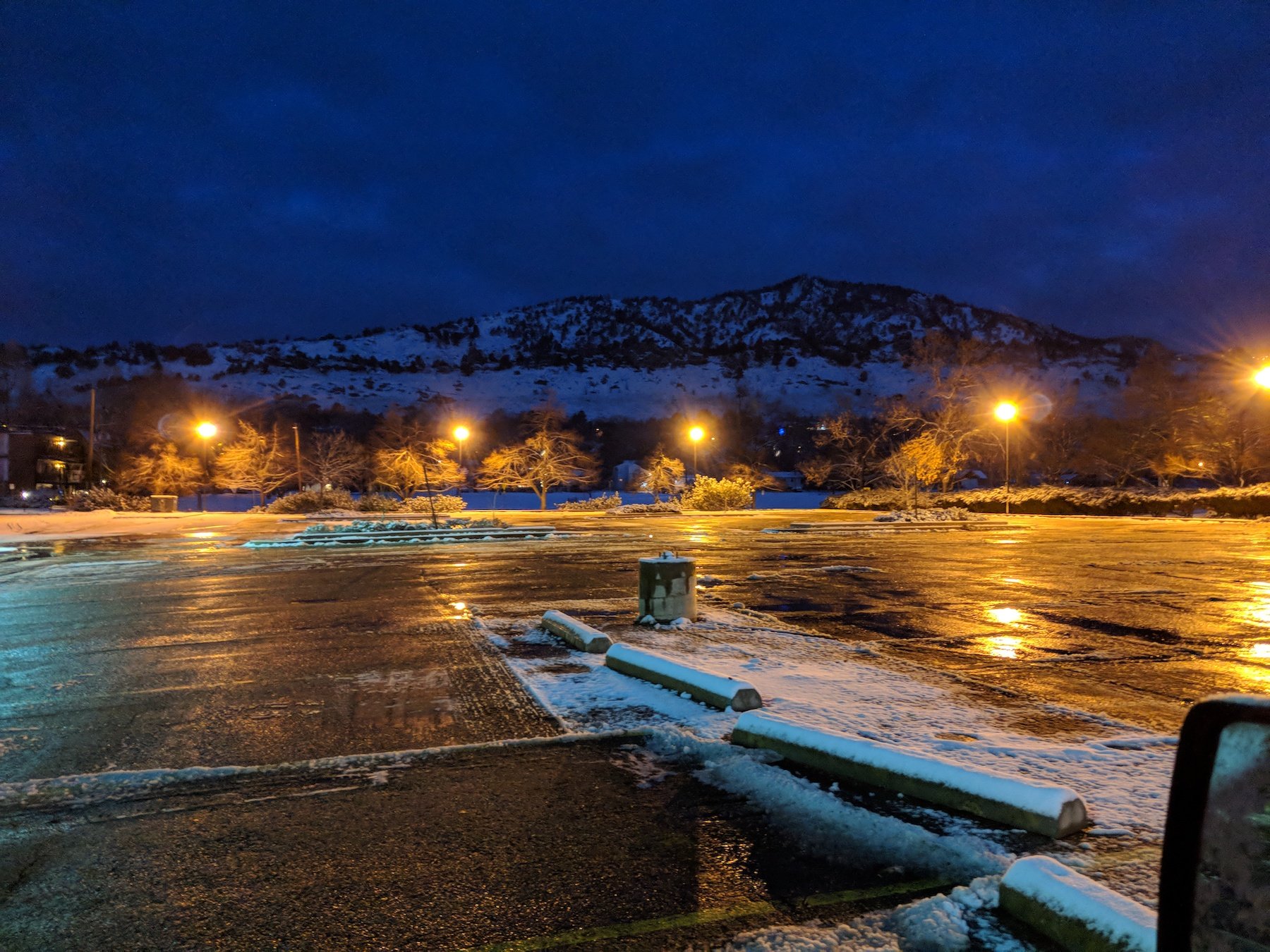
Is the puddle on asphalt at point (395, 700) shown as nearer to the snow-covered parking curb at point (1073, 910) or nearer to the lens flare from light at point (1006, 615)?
the snow-covered parking curb at point (1073, 910)

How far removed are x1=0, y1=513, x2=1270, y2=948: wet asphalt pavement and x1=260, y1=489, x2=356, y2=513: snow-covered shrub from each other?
3019 centimetres

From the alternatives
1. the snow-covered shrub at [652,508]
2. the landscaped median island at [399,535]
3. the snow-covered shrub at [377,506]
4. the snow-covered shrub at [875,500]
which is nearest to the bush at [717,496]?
the snow-covered shrub at [652,508]

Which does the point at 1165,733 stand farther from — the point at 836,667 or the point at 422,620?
the point at 422,620

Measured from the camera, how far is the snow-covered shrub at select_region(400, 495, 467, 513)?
44.1 meters

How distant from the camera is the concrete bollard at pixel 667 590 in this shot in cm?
965

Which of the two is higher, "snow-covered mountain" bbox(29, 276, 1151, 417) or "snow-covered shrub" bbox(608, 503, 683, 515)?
"snow-covered mountain" bbox(29, 276, 1151, 417)

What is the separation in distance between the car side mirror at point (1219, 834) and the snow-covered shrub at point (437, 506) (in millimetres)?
43497

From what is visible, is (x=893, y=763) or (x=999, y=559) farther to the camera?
(x=999, y=559)

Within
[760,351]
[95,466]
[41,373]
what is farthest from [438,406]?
[760,351]

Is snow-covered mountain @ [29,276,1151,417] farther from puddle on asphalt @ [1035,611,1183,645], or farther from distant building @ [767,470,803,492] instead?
puddle on asphalt @ [1035,611,1183,645]

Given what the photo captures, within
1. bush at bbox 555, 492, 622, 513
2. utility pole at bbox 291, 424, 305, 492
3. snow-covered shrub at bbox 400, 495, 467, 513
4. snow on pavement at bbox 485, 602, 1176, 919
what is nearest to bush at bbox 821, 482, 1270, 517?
bush at bbox 555, 492, 622, 513

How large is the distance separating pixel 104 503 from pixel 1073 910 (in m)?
55.3

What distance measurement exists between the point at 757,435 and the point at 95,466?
70.6 metres

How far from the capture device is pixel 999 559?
59.9 feet
